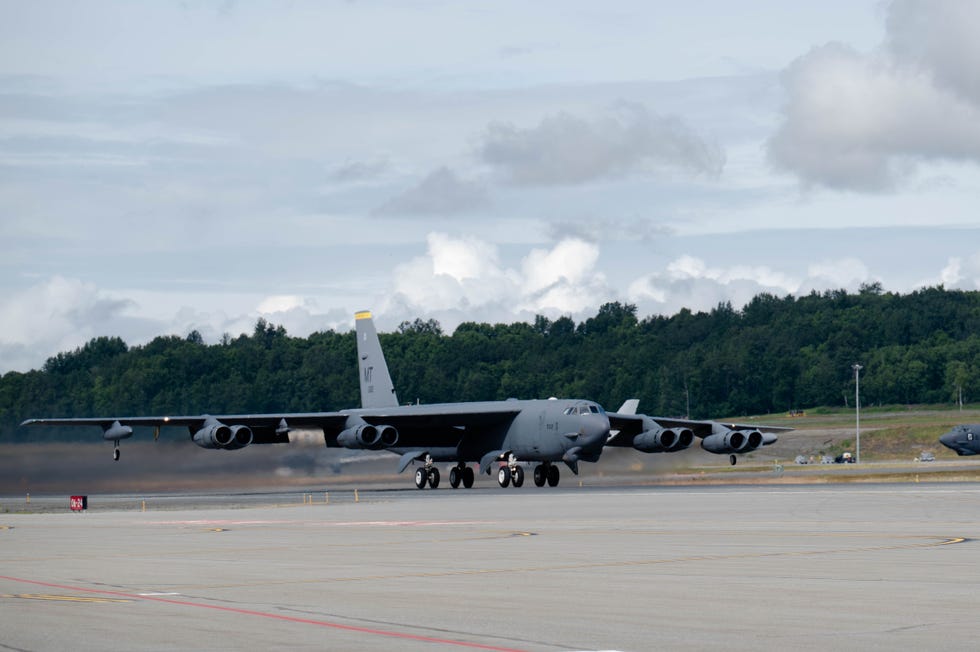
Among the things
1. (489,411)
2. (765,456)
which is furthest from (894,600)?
(765,456)

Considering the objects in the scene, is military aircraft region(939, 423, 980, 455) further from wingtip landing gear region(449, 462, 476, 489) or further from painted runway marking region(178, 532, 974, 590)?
painted runway marking region(178, 532, 974, 590)

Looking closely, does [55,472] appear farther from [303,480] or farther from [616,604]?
[616,604]

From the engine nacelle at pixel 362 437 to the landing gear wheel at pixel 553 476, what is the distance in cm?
778

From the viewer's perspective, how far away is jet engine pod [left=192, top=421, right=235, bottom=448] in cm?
5884

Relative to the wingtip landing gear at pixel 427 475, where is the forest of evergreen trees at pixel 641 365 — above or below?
above

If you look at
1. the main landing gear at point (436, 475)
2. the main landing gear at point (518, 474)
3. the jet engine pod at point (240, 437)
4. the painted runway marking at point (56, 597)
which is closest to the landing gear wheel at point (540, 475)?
the main landing gear at point (518, 474)

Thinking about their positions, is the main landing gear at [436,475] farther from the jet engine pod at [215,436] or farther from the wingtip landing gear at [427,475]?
the jet engine pod at [215,436]

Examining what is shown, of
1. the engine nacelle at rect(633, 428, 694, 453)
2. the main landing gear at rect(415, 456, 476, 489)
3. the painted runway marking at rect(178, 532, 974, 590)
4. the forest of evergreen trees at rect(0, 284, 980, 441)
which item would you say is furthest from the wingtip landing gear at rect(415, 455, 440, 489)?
the forest of evergreen trees at rect(0, 284, 980, 441)

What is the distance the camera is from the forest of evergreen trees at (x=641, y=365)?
13475 cm

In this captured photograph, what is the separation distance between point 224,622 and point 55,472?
54080 mm

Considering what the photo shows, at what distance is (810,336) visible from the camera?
633ft

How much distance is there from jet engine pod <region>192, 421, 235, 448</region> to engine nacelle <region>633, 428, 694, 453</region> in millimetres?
17674

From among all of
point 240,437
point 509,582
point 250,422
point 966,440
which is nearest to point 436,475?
point 250,422

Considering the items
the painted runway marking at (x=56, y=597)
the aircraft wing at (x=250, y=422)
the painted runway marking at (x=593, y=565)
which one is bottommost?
the painted runway marking at (x=56, y=597)
